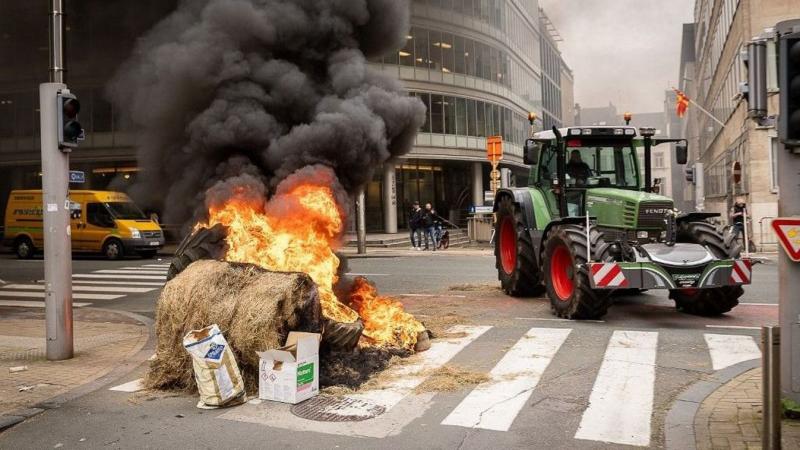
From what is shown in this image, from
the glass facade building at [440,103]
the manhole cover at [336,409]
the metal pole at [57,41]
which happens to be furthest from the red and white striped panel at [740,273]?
the glass facade building at [440,103]

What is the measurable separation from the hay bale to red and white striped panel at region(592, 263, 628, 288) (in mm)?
4043

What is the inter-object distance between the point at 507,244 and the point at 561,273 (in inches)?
115

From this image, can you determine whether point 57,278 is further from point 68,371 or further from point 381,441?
point 381,441

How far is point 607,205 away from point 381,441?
6401 mm

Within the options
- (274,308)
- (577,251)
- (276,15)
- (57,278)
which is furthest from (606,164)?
(57,278)

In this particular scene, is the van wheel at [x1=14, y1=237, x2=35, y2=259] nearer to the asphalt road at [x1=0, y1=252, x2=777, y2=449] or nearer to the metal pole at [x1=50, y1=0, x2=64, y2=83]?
the metal pole at [x1=50, y1=0, x2=64, y2=83]

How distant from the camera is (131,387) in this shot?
20.4 ft

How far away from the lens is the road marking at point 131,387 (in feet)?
20.2

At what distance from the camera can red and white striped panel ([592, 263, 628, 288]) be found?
8.29 m

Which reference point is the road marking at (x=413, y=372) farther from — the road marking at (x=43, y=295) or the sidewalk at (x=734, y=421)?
the road marking at (x=43, y=295)

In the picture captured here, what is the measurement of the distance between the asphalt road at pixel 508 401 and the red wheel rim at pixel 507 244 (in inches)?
97.1

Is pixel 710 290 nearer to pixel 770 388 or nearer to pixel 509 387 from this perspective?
pixel 509 387

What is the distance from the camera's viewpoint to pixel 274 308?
18.9ft

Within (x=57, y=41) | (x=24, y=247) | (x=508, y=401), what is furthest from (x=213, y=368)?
(x=24, y=247)
